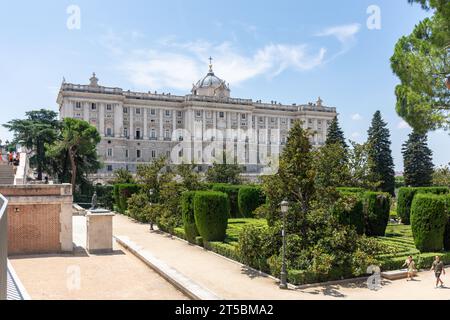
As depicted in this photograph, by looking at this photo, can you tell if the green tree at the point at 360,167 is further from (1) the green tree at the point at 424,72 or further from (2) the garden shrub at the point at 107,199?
(2) the garden shrub at the point at 107,199

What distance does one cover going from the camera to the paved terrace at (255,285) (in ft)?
42.2

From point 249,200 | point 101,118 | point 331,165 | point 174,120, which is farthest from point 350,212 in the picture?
point 174,120

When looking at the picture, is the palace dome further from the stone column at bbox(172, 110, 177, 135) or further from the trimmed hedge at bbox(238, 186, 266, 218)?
the trimmed hedge at bbox(238, 186, 266, 218)

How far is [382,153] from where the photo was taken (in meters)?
53.3

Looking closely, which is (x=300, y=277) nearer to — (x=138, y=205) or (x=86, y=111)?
(x=138, y=205)

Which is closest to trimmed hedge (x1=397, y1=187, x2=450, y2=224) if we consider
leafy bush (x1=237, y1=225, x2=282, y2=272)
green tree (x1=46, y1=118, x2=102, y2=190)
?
leafy bush (x1=237, y1=225, x2=282, y2=272)

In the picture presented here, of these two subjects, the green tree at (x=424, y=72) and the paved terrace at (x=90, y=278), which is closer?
the paved terrace at (x=90, y=278)

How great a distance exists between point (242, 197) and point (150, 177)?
728 centimetres

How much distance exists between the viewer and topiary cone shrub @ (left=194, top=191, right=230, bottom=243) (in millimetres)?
20156

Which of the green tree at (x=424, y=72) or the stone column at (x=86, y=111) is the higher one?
the stone column at (x=86, y=111)

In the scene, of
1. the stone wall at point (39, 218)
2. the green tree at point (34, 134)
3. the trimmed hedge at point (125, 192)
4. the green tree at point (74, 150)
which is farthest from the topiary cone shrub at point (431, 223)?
the green tree at point (34, 134)

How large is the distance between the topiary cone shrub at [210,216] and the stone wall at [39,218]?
18.6 feet
